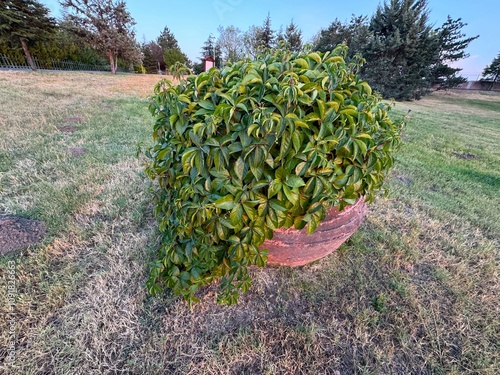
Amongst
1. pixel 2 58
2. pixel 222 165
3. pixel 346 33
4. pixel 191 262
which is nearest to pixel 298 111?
pixel 222 165

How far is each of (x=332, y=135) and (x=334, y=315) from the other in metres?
1.10

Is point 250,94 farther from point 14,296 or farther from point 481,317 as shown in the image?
point 481,317

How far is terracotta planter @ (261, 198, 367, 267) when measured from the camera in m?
1.33

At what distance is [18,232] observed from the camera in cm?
177

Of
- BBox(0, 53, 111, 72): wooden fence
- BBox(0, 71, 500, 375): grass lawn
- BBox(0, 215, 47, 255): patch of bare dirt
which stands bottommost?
BBox(0, 71, 500, 375): grass lawn

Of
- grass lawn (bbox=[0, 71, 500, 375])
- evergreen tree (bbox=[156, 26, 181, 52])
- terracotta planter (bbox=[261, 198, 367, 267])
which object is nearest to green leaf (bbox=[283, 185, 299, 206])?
terracotta planter (bbox=[261, 198, 367, 267])

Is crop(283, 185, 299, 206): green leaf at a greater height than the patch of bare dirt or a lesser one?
greater

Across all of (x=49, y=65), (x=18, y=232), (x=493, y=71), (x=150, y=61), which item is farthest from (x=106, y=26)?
(x=493, y=71)

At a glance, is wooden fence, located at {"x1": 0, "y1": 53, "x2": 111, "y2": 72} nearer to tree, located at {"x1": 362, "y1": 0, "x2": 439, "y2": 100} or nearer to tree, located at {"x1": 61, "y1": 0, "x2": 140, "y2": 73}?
tree, located at {"x1": 61, "y1": 0, "x2": 140, "y2": 73}

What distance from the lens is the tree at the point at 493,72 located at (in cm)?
2739

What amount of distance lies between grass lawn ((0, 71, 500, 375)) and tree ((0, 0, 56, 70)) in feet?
56.0

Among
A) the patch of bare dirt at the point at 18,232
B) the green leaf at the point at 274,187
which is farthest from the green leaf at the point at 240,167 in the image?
the patch of bare dirt at the point at 18,232

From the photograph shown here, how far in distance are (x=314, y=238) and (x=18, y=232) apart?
7.13 feet

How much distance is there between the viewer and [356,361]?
1.22 meters
